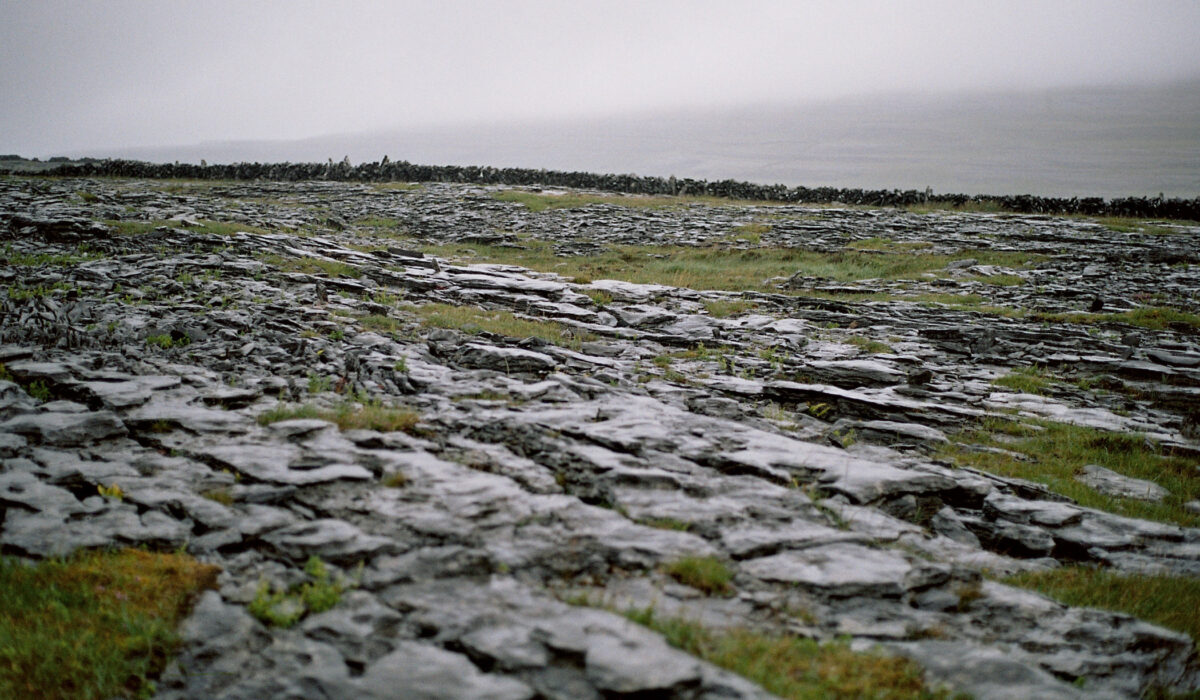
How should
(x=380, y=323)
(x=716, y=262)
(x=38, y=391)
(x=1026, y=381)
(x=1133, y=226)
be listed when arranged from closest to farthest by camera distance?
1. (x=38, y=391)
2. (x=380, y=323)
3. (x=1026, y=381)
4. (x=716, y=262)
5. (x=1133, y=226)

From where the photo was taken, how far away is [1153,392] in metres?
13.4

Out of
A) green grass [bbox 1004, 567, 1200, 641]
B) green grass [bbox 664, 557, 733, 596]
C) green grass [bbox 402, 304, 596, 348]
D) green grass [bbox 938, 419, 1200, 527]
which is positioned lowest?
green grass [bbox 1004, 567, 1200, 641]

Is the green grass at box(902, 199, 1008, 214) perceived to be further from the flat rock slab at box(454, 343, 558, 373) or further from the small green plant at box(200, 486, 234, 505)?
Result: the small green plant at box(200, 486, 234, 505)

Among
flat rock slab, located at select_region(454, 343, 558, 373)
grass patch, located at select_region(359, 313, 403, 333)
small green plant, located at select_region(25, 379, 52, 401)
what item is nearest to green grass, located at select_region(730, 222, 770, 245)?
grass patch, located at select_region(359, 313, 403, 333)

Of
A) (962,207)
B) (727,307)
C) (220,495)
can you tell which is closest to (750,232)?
(727,307)

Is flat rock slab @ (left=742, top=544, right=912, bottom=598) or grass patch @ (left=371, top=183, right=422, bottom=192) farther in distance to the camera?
grass patch @ (left=371, top=183, right=422, bottom=192)

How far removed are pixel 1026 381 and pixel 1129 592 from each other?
8625mm

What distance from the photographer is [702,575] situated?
546cm

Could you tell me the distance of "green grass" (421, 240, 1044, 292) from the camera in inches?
998

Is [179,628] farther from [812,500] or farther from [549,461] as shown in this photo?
[812,500]

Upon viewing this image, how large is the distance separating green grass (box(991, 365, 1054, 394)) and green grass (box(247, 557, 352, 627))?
14016 millimetres

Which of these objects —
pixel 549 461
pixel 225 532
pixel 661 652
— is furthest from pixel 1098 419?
pixel 225 532

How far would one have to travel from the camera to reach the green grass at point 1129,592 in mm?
6211

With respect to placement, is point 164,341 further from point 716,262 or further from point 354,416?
point 716,262
